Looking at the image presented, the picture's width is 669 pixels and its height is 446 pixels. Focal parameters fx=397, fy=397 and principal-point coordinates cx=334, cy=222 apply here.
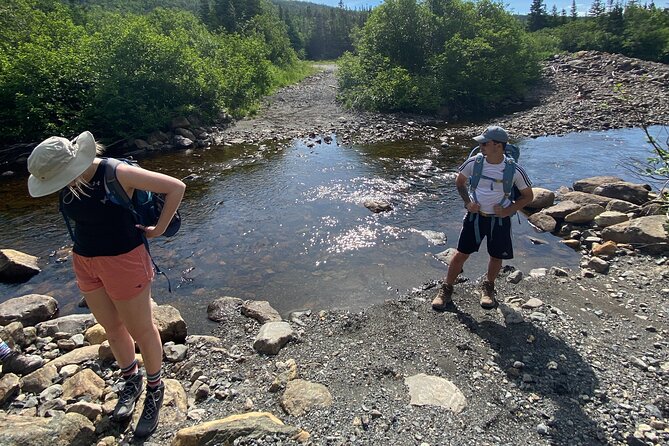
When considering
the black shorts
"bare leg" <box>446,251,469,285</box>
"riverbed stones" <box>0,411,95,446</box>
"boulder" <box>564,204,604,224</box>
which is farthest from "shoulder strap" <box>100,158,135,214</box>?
"boulder" <box>564,204,604,224</box>

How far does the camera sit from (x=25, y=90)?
58.0 ft

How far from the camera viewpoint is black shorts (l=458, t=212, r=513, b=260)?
5.94m

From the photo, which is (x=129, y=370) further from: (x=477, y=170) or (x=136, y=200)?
(x=477, y=170)

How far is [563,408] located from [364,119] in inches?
858

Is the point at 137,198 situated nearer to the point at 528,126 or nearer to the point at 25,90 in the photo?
the point at 25,90

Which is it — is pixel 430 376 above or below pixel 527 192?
below

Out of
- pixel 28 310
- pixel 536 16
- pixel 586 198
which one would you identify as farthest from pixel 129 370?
pixel 536 16

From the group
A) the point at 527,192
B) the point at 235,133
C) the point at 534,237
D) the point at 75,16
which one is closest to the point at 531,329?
the point at 527,192

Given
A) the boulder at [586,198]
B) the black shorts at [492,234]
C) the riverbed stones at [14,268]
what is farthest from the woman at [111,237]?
the boulder at [586,198]

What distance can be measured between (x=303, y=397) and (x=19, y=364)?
3.80 metres

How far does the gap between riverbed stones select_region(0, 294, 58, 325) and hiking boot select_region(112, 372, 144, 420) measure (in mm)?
3526

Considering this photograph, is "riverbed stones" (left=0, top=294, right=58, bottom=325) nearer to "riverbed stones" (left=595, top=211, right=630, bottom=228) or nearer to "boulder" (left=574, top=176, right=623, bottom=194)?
"riverbed stones" (left=595, top=211, right=630, bottom=228)

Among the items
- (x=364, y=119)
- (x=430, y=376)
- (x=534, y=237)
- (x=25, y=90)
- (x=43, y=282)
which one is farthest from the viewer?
(x=364, y=119)

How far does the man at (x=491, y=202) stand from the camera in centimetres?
564
